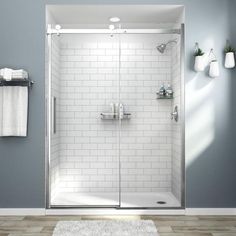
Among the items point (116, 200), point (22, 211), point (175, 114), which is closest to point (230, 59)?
point (175, 114)

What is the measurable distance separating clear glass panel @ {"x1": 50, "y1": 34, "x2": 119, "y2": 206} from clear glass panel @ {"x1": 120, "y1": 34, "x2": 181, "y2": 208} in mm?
144

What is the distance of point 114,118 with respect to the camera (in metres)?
5.21

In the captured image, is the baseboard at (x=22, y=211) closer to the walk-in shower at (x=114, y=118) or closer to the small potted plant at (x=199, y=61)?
the walk-in shower at (x=114, y=118)

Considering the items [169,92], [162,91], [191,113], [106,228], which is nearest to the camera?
[106,228]

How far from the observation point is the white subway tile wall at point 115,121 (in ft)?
16.9

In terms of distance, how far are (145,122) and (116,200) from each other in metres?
1.29

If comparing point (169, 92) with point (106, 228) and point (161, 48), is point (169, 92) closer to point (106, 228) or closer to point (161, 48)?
point (161, 48)

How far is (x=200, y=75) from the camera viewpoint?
425 cm

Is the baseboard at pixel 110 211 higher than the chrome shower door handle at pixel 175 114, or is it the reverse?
the chrome shower door handle at pixel 175 114

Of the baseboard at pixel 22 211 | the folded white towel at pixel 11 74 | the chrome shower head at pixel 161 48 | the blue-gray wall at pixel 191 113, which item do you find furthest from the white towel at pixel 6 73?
the chrome shower head at pixel 161 48

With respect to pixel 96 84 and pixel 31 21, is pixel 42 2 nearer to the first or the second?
pixel 31 21

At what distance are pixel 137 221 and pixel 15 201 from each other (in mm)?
1524

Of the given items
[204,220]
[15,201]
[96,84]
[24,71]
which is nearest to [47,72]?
[24,71]

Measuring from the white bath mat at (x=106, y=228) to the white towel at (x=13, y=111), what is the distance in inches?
48.2
